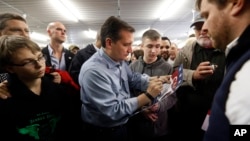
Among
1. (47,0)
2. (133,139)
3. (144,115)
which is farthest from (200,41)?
(47,0)

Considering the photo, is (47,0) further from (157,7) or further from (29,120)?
(29,120)

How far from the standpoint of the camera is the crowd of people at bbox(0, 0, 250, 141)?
732 mm

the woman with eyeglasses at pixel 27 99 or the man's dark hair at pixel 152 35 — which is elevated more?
the man's dark hair at pixel 152 35

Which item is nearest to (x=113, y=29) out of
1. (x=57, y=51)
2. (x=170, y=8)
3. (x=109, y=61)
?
(x=109, y=61)

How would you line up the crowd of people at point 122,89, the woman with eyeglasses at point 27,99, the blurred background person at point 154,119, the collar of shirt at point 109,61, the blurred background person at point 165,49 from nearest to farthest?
the crowd of people at point 122,89, the woman with eyeglasses at point 27,99, the collar of shirt at point 109,61, the blurred background person at point 154,119, the blurred background person at point 165,49

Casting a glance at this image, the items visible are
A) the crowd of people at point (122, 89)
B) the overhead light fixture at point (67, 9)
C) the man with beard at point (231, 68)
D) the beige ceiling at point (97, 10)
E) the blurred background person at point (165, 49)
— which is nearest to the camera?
the man with beard at point (231, 68)

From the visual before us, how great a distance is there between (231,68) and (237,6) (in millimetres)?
247

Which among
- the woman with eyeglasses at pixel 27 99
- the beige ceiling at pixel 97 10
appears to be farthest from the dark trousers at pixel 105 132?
the beige ceiling at pixel 97 10

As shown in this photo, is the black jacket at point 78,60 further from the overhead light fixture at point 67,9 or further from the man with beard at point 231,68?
the overhead light fixture at point 67,9

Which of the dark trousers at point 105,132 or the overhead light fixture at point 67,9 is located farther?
the overhead light fixture at point 67,9

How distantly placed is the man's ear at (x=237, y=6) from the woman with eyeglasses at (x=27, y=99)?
3.91ft

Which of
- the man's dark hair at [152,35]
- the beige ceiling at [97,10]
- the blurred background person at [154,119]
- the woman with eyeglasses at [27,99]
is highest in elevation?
the beige ceiling at [97,10]

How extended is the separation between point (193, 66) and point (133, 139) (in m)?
0.94

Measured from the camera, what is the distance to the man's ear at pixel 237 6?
2.50 ft
